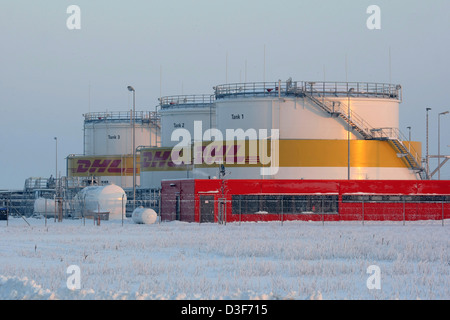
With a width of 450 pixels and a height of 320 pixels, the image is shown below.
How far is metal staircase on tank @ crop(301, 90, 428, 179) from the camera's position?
206 ft

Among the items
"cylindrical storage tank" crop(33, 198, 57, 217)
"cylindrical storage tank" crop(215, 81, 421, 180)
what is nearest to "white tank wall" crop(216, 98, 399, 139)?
"cylindrical storage tank" crop(215, 81, 421, 180)

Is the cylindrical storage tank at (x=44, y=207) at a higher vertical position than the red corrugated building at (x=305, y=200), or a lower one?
lower

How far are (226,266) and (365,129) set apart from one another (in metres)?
42.1

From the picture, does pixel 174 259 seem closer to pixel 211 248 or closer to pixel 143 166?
pixel 211 248

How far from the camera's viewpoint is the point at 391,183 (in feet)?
186

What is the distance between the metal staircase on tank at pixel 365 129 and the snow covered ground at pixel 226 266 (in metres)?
26.0

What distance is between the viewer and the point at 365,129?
63.7 meters

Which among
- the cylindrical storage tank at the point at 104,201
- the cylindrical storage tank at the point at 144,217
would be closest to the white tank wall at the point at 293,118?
the cylindrical storage tank at the point at 104,201

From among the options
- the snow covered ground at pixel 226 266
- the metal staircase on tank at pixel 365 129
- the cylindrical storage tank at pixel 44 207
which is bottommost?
the cylindrical storage tank at pixel 44 207

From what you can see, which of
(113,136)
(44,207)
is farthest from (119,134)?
(44,207)

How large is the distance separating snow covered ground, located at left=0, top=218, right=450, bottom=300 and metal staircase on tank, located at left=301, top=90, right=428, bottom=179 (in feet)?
85.3

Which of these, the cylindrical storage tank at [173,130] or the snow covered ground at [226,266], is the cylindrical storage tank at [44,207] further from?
the snow covered ground at [226,266]

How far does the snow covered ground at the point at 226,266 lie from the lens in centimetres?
1745
